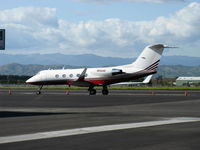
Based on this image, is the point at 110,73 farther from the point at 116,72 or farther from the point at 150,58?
the point at 150,58

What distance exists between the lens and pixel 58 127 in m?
19.1

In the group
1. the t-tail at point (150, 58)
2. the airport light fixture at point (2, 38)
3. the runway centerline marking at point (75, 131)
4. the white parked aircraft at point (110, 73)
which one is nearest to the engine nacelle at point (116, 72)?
the white parked aircraft at point (110, 73)

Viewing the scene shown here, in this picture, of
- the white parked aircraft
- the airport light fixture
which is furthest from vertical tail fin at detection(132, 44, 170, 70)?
the airport light fixture

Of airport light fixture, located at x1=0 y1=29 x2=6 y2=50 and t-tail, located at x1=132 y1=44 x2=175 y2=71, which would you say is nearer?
airport light fixture, located at x1=0 y1=29 x2=6 y2=50

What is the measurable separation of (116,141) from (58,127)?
501cm

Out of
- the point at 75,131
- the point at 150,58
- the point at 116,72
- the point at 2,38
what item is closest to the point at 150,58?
the point at 150,58

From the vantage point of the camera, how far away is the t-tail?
58719 mm

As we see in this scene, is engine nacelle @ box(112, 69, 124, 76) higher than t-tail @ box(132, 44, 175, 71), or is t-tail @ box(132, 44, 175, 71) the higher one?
t-tail @ box(132, 44, 175, 71)

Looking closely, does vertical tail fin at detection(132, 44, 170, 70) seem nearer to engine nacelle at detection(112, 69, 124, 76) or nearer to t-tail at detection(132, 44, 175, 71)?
t-tail at detection(132, 44, 175, 71)

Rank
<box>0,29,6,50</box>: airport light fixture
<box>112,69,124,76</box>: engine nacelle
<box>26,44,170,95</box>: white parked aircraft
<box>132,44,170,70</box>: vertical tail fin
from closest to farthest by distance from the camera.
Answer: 1. <box>0,29,6,50</box>: airport light fixture
2. <box>112,69,124,76</box>: engine nacelle
3. <box>26,44,170,95</box>: white parked aircraft
4. <box>132,44,170,70</box>: vertical tail fin

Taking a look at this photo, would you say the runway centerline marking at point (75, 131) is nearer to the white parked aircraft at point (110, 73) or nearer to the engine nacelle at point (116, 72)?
the engine nacelle at point (116, 72)

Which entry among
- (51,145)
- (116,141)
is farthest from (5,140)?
(116,141)

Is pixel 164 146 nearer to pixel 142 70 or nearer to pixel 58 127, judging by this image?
pixel 58 127

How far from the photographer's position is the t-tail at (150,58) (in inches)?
2312
